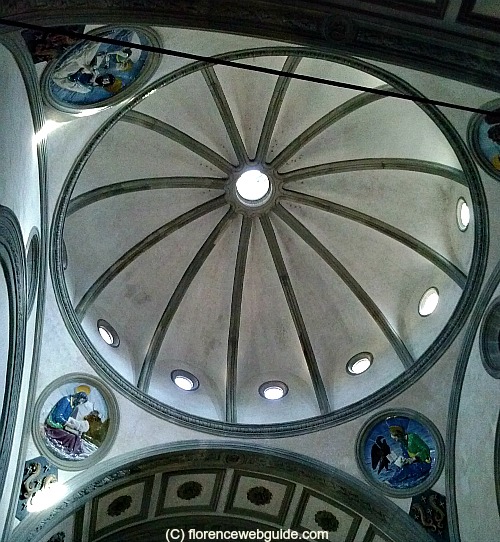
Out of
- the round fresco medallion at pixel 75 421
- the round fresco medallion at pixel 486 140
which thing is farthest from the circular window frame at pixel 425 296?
the round fresco medallion at pixel 75 421

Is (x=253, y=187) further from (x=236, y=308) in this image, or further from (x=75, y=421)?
(x=75, y=421)

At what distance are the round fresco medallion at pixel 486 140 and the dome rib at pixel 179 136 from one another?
7.49 metres

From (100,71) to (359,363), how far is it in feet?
33.2

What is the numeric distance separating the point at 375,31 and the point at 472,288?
751 cm

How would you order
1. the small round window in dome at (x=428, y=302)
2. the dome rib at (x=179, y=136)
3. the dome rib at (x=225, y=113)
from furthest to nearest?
the small round window in dome at (x=428, y=302) < the dome rib at (x=225, y=113) < the dome rib at (x=179, y=136)

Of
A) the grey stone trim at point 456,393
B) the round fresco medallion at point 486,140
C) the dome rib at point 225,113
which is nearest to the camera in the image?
the round fresco medallion at point 486,140

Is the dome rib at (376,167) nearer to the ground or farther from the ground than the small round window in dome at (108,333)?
farther from the ground

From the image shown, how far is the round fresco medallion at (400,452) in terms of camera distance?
49.0 ft

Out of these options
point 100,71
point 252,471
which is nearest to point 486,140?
point 100,71

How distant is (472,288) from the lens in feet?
46.9

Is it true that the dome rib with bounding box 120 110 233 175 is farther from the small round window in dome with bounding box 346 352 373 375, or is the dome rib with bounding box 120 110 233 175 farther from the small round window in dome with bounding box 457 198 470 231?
the small round window in dome with bounding box 457 198 470 231

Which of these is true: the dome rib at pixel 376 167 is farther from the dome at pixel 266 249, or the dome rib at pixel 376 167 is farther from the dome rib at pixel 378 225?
the dome rib at pixel 378 225

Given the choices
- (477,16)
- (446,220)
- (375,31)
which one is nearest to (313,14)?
(375,31)

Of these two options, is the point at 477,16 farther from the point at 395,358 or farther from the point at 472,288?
the point at 395,358
